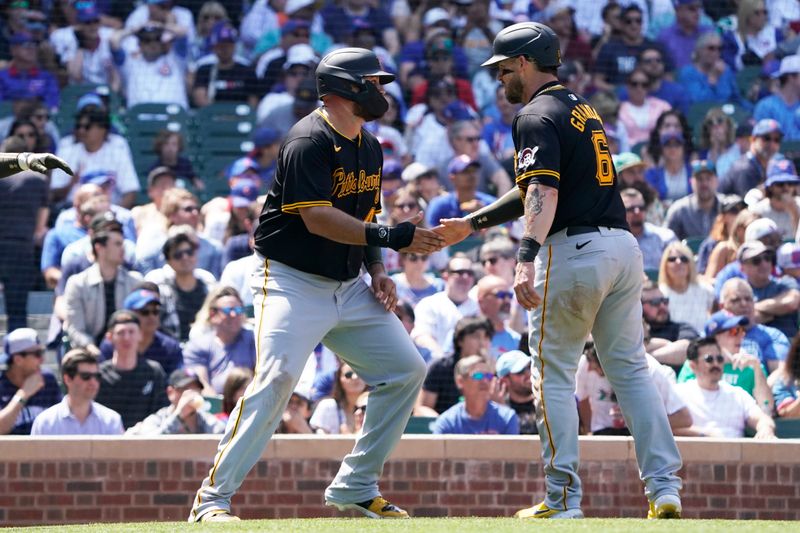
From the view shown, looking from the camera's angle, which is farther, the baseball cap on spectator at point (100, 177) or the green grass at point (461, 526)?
the baseball cap on spectator at point (100, 177)

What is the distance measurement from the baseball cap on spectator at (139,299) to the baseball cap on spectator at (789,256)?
14.0 feet

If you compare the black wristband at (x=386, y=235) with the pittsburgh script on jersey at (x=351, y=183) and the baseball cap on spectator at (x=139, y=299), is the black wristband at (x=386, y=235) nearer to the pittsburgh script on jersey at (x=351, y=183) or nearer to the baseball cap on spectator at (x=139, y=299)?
the pittsburgh script on jersey at (x=351, y=183)

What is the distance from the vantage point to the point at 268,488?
22.0 feet

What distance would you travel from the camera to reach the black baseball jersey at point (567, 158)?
16.0 ft

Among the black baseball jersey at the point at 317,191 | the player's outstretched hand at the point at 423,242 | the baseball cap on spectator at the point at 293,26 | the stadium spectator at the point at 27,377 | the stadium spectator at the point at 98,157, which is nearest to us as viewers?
the black baseball jersey at the point at 317,191

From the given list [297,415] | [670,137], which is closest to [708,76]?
[670,137]

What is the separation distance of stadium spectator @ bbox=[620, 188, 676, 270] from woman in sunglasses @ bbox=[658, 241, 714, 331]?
53 centimetres

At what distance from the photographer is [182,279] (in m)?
9.02

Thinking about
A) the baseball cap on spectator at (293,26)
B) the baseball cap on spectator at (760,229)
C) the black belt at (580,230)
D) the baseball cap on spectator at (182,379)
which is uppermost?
the baseball cap on spectator at (293,26)

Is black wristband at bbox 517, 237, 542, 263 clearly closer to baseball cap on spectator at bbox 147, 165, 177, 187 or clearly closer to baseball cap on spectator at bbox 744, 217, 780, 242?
baseball cap on spectator at bbox 744, 217, 780, 242

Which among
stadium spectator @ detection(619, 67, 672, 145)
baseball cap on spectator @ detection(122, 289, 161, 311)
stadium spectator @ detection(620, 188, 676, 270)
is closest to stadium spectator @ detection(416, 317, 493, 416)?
baseball cap on spectator @ detection(122, 289, 161, 311)

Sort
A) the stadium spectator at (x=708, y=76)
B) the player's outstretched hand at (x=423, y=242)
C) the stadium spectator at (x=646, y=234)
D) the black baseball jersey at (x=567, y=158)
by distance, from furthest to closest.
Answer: the stadium spectator at (x=708, y=76) → the stadium spectator at (x=646, y=234) → the player's outstretched hand at (x=423, y=242) → the black baseball jersey at (x=567, y=158)

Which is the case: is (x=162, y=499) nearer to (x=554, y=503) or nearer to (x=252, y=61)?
(x=554, y=503)

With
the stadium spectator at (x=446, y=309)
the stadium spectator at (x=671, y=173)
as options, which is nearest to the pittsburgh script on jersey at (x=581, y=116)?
the stadium spectator at (x=446, y=309)
